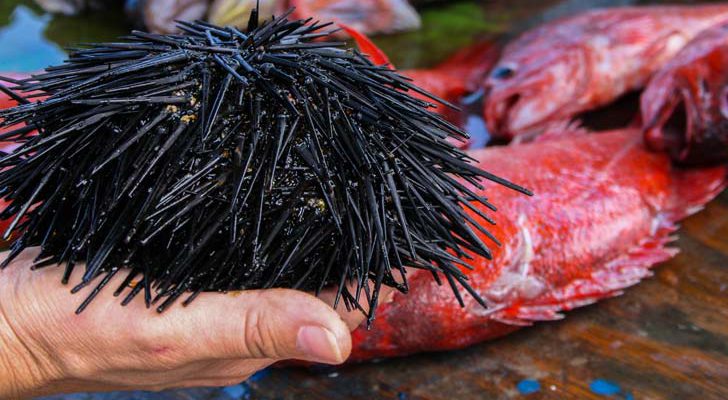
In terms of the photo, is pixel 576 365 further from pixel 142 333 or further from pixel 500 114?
pixel 500 114

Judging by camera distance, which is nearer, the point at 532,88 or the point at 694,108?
the point at 694,108

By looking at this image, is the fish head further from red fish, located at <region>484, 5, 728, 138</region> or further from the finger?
the finger

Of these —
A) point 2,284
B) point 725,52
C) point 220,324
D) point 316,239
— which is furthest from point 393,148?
point 725,52

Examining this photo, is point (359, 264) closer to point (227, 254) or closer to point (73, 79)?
point (227, 254)

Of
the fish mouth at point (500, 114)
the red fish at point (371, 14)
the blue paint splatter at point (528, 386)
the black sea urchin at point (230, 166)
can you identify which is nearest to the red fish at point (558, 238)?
the blue paint splatter at point (528, 386)

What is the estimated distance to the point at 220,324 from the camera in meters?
1.22

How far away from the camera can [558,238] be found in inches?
82.0

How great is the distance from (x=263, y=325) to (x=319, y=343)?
97 millimetres

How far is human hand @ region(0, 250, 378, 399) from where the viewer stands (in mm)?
1184

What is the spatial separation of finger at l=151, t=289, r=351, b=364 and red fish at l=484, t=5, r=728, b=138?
1.91 m

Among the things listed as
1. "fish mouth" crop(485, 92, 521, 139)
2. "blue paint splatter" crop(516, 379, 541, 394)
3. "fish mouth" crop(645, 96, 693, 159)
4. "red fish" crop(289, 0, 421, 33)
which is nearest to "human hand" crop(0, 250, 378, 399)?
"blue paint splatter" crop(516, 379, 541, 394)

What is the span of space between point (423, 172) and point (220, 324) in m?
0.43

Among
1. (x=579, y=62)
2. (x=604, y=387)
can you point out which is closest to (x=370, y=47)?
(x=604, y=387)

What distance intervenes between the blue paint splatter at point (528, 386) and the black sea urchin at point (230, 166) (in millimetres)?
736
